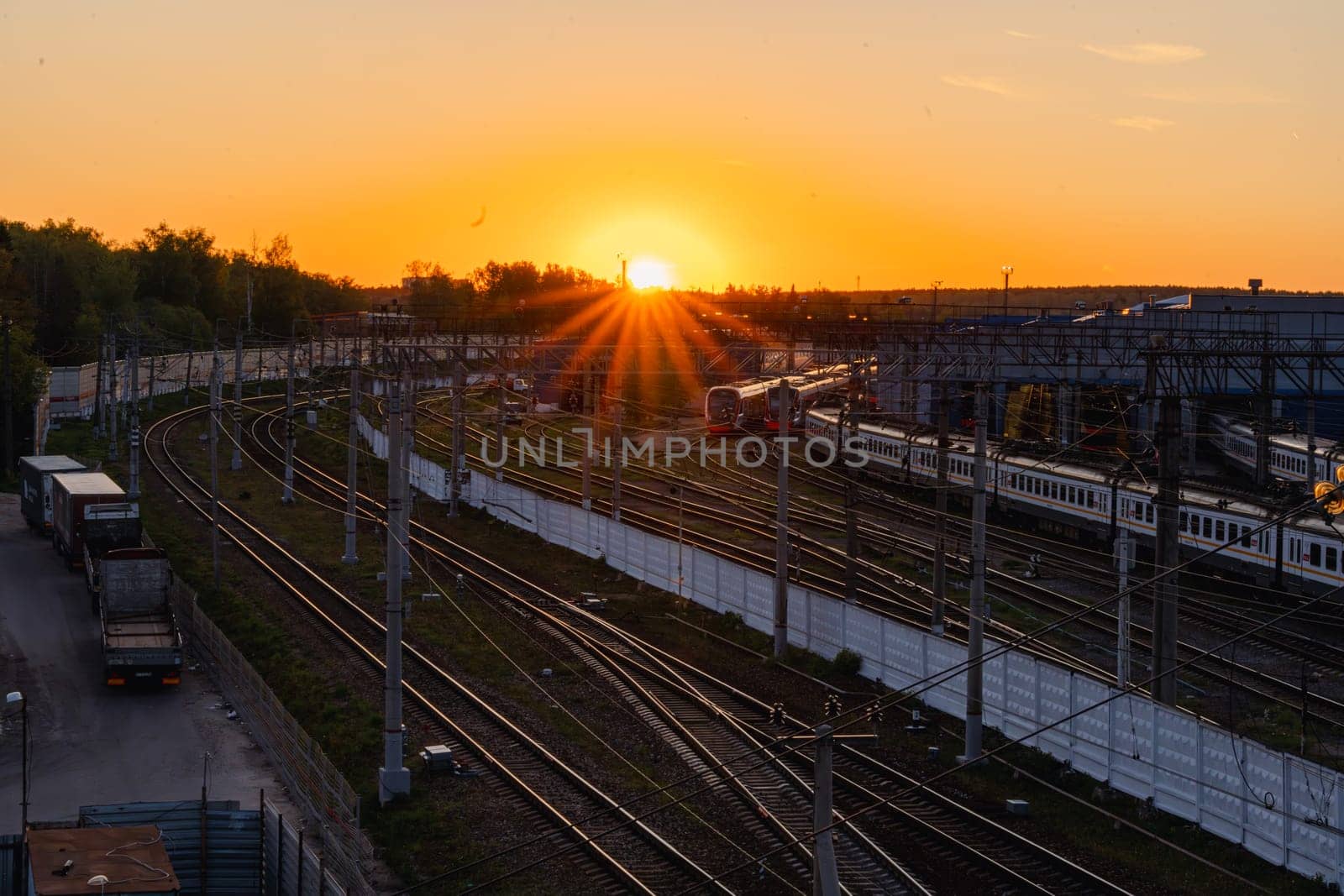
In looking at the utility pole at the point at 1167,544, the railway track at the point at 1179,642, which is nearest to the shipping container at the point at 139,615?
the railway track at the point at 1179,642

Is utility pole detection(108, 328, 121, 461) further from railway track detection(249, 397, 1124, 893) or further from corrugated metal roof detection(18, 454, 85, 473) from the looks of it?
railway track detection(249, 397, 1124, 893)

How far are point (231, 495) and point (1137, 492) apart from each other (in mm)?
25605

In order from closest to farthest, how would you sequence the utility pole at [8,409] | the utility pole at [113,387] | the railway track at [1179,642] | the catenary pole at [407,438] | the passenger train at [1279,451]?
the railway track at [1179,642] → the catenary pole at [407,438] → the passenger train at [1279,451] → the utility pole at [8,409] → the utility pole at [113,387]

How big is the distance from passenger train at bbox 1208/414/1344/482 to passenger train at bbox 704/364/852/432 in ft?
42.2

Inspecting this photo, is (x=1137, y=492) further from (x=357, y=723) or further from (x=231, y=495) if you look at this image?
(x=231, y=495)

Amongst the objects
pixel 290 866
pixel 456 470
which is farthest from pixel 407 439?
pixel 290 866

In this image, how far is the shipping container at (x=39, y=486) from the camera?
3462cm

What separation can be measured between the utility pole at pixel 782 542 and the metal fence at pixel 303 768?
24.7ft

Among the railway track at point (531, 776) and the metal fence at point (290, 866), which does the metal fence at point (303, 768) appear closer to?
the metal fence at point (290, 866)

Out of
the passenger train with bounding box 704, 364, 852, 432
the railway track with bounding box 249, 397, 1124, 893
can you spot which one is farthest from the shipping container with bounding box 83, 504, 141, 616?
the passenger train with bounding box 704, 364, 852, 432

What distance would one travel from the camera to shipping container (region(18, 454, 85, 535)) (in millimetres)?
34625

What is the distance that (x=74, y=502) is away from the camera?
29672 mm

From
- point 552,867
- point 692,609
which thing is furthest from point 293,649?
point 552,867

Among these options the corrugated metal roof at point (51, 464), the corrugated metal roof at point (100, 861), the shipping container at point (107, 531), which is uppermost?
the corrugated metal roof at point (51, 464)
